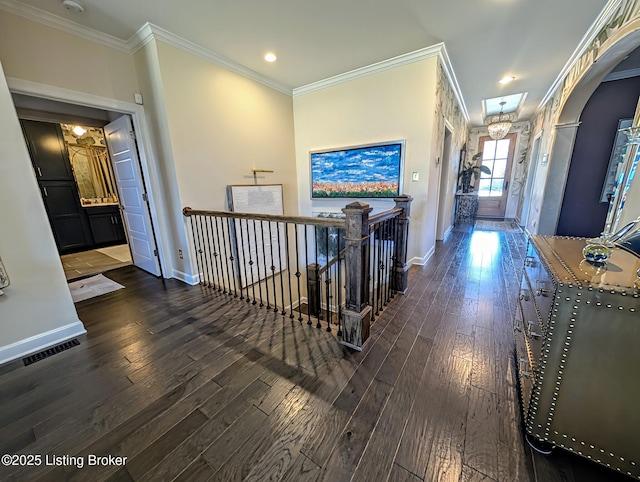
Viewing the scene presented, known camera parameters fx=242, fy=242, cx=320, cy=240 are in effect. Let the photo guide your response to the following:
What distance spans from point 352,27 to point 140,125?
2604mm

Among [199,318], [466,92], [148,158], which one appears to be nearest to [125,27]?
[148,158]

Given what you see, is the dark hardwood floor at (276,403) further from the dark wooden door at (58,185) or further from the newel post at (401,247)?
the dark wooden door at (58,185)

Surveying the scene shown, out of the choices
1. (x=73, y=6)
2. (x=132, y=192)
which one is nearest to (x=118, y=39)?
(x=73, y=6)

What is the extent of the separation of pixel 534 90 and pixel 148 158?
21.4 ft

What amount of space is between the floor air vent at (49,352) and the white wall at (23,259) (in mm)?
68

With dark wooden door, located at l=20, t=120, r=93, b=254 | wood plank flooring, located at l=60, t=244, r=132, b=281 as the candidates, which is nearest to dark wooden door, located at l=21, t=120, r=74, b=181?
dark wooden door, located at l=20, t=120, r=93, b=254

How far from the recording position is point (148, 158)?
2.93 meters

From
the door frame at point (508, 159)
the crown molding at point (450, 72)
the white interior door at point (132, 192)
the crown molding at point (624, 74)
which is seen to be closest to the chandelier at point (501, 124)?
the crown molding at point (450, 72)

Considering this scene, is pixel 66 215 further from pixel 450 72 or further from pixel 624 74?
pixel 624 74

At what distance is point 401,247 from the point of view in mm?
2531

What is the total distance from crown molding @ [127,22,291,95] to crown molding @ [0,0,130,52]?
0.47ft

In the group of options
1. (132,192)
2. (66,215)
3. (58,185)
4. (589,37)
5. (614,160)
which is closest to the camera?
(589,37)

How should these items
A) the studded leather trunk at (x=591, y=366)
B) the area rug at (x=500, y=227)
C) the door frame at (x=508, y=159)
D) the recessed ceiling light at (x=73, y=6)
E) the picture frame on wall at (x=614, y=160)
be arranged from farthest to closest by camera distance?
the door frame at (x=508, y=159) < the area rug at (x=500, y=227) < the picture frame on wall at (x=614, y=160) < the recessed ceiling light at (x=73, y=6) < the studded leather trunk at (x=591, y=366)

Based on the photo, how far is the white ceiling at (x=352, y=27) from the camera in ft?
7.18
